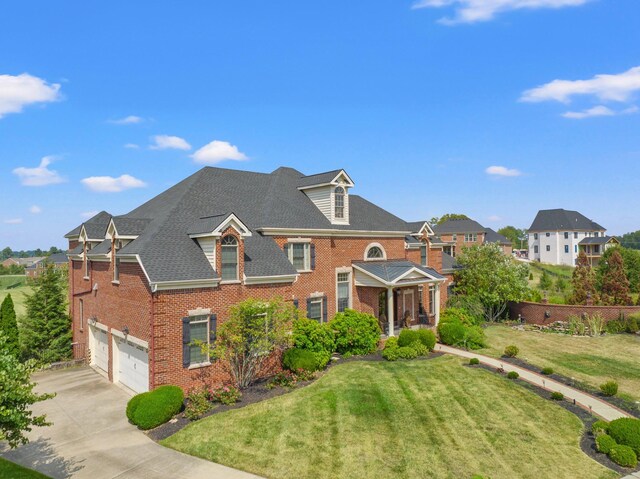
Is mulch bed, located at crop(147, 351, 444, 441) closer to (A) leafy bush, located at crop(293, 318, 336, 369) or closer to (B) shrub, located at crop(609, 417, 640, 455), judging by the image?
(A) leafy bush, located at crop(293, 318, 336, 369)

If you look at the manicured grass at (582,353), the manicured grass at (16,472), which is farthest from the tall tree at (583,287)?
the manicured grass at (16,472)

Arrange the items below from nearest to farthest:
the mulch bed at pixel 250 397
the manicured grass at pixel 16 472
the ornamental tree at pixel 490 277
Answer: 1. the manicured grass at pixel 16 472
2. the mulch bed at pixel 250 397
3. the ornamental tree at pixel 490 277

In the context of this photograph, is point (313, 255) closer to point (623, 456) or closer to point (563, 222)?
point (623, 456)

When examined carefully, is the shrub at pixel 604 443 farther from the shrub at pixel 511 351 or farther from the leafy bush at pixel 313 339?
the leafy bush at pixel 313 339

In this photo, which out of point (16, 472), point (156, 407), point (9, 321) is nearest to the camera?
point (16, 472)

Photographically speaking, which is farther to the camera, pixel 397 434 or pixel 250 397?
pixel 250 397

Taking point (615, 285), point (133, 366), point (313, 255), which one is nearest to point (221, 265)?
point (133, 366)
